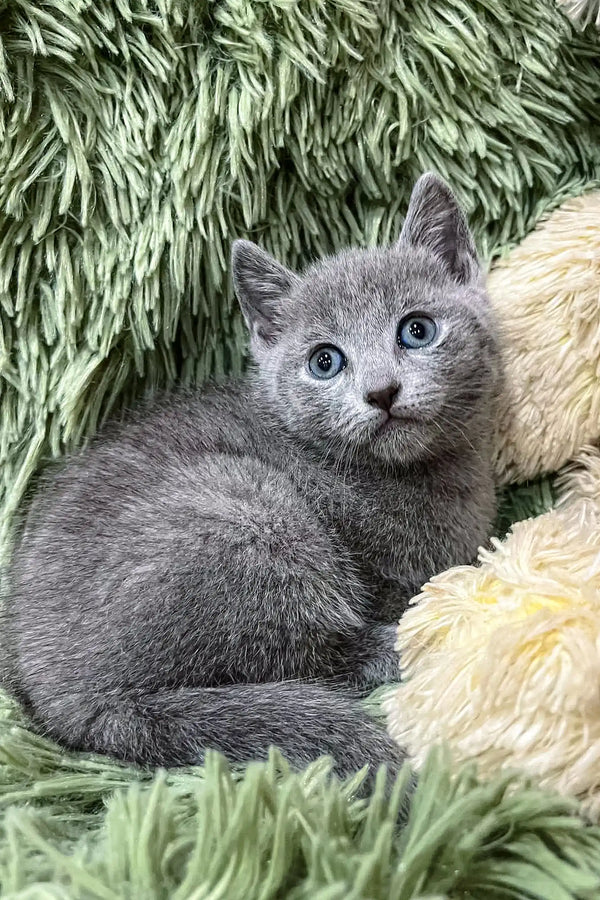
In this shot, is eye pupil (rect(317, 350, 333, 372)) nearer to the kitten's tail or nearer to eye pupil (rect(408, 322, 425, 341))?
eye pupil (rect(408, 322, 425, 341))

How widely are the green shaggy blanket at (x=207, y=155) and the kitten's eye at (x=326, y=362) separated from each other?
19 centimetres

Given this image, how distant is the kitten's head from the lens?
3.07 ft

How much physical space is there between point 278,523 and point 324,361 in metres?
0.24

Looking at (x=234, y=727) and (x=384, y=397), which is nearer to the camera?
(x=234, y=727)

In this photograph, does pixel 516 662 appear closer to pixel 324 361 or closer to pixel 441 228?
pixel 324 361

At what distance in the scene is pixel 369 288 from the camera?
1001 mm

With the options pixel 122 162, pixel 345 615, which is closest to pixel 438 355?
pixel 345 615

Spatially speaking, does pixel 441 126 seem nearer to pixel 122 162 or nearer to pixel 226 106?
A: pixel 226 106

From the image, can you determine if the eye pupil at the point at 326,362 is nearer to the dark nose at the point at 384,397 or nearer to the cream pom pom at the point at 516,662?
the dark nose at the point at 384,397

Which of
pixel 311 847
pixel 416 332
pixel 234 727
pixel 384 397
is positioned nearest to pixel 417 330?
pixel 416 332

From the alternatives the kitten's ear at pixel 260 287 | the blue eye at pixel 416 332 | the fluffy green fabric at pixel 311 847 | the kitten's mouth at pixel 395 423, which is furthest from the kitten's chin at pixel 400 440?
the fluffy green fabric at pixel 311 847

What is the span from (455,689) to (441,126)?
0.77 m

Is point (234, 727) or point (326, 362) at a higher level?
point (326, 362)

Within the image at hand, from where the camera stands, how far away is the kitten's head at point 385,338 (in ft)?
3.07
